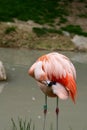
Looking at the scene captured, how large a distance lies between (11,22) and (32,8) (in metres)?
1.45

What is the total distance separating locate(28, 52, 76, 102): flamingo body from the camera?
4125mm

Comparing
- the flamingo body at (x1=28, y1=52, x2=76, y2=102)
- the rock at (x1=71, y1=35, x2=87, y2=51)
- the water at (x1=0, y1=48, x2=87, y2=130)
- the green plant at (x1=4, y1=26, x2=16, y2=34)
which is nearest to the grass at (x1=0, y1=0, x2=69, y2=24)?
the green plant at (x1=4, y1=26, x2=16, y2=34)

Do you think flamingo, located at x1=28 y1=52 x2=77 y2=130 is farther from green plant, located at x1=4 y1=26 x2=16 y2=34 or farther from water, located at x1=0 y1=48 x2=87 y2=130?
green plant, located at x1=4 y1=26 x2=16 y2=34

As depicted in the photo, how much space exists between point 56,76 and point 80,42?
741 centimetres

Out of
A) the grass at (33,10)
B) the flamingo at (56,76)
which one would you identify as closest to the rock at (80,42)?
the grass at (33,10)

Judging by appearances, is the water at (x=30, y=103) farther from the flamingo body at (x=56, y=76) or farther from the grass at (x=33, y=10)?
the grass at (x=33, y=10)

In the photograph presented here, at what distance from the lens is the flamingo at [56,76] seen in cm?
412

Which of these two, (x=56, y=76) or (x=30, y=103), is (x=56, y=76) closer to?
(x=56, y=76)

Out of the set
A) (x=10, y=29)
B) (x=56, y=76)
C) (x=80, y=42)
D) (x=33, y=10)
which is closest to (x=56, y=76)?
(x=56, y=76)

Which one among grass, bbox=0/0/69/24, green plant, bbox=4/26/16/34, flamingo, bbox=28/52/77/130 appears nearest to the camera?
flamingo, bbox=28/52/77/130

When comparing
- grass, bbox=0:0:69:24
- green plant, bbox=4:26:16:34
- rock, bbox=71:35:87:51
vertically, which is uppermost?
green plant, bbox=4:26:16:34

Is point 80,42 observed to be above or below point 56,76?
below

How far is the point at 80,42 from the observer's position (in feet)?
37.9

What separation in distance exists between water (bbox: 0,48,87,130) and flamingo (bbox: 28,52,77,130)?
105 cm
